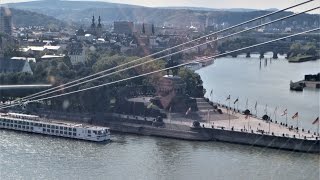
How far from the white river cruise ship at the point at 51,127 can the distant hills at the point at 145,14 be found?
1100 inches

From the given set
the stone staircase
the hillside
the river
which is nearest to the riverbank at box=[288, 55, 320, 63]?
the river

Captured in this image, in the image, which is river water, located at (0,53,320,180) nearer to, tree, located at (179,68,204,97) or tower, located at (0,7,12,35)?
tree, located at (179,68,204,97)

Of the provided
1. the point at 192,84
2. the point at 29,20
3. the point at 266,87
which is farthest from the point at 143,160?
the point at 29,20

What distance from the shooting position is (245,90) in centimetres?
1302

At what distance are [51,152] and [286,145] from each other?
2.68 meters

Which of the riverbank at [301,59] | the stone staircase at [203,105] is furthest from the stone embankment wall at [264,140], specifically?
the riverbank at [301,59]

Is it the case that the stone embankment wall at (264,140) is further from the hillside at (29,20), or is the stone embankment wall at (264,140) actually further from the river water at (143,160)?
the hillside at (29,20)

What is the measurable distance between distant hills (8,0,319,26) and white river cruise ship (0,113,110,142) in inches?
1100

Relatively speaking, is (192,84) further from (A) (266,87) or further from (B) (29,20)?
(B) (29,20)

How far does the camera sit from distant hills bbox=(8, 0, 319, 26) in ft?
136

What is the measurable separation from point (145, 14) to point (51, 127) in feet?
131

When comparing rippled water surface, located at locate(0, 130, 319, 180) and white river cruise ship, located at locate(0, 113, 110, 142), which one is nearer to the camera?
rippled water surface, located at locate(0, 130, 319, 180)

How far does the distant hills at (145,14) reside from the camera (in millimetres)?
41562

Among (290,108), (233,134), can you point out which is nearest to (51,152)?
(233,134)
